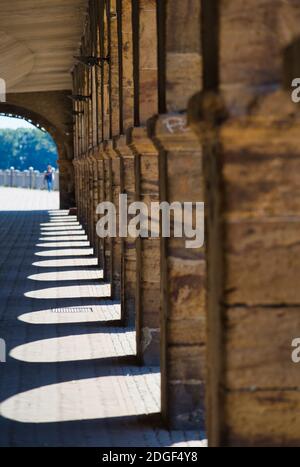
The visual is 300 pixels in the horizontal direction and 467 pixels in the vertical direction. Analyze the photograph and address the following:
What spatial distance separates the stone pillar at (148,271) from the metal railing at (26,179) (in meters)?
44.3

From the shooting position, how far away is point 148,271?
26.7ft

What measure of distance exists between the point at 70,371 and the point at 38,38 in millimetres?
14008

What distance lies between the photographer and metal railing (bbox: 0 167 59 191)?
54.2 metres

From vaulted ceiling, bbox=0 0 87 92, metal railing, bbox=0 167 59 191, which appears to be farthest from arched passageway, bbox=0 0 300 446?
metal railing, bbox=0 167 59 191

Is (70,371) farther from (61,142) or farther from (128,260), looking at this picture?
(61,142)

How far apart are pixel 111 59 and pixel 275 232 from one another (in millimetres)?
8609

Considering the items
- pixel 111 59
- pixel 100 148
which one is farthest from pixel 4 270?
pixel 111 59

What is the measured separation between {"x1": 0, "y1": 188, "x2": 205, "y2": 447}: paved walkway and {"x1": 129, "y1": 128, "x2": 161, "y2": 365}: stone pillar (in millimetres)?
189

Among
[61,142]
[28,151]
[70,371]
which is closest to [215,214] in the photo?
[70,371]

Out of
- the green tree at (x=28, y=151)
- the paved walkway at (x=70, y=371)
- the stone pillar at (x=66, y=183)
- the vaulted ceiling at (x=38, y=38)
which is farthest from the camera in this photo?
the green tree at (x=28, y=151)

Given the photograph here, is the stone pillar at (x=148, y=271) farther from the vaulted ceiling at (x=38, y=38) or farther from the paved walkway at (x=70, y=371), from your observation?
the vaulted ceiling at (x=38, y=38)

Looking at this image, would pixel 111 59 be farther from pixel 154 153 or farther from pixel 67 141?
pixel 67 141

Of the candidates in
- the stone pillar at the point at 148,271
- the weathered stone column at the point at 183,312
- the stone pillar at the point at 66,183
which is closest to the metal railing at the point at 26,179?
the stone pillar at the point at 66,183

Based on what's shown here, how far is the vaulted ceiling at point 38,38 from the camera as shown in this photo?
1792cm
